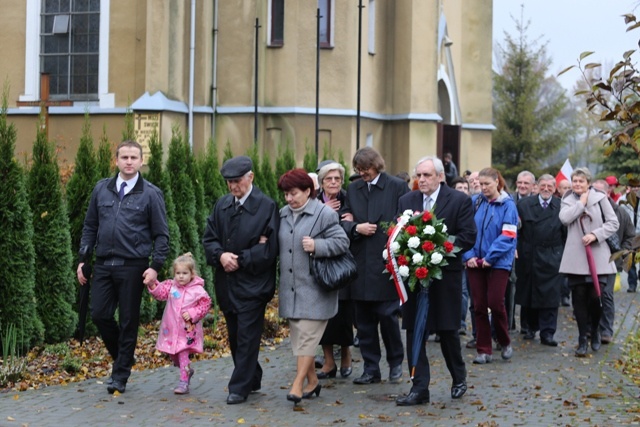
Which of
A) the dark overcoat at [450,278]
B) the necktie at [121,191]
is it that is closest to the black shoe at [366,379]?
the dark overcoat at [450,278]

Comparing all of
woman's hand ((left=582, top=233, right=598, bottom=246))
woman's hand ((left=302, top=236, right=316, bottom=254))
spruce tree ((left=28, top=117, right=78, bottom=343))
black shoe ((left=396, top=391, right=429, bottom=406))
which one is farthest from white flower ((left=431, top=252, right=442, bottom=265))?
spruce tree ((left=28, top=117, right=78, bottom=343))

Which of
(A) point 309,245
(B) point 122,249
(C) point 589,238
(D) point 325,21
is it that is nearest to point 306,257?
(A) point 309,245

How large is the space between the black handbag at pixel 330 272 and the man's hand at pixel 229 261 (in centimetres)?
62

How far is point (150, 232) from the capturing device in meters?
10.3

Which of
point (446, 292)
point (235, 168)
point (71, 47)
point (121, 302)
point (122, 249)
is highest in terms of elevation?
point (71, 47)

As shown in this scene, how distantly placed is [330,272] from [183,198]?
6696 mm

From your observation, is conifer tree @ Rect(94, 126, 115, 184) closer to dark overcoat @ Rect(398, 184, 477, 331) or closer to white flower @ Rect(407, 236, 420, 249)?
dark overcoat @ Rect(398, 184, 477, 331)

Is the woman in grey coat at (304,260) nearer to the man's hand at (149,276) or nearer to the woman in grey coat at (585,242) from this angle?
the man's hand at (149,276)

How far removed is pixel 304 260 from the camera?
386 inches

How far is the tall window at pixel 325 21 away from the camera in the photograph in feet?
98.3

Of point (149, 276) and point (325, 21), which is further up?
point (325, 21)

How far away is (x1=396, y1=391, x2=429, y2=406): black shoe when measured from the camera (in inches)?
381

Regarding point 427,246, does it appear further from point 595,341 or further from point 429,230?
point 595,341

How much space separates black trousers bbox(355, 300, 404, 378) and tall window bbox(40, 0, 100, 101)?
19.1m
